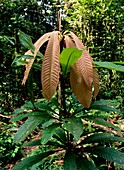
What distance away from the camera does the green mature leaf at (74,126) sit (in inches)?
34.8

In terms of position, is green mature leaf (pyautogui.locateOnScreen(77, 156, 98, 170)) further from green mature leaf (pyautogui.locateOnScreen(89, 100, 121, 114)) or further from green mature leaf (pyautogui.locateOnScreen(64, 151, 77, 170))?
green mature leaf (pyautogui.locateOnScreen(89, 100, 121, 114))

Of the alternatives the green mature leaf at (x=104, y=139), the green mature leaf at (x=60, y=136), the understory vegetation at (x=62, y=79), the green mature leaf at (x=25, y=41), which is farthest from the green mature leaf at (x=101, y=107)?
the green mature leaf at (x=25, y=41)

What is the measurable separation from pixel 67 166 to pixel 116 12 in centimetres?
349

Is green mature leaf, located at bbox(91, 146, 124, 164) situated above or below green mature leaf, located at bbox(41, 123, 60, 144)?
below

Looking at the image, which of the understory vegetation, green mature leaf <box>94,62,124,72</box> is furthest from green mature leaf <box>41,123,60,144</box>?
green mature leaf <box>94,62,124,72</box>

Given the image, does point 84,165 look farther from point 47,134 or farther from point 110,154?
point 47,134

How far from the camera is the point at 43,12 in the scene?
510 cm

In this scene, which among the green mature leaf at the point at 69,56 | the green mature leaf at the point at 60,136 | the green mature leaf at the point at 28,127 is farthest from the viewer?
the green mature leaf at the point at 60,136

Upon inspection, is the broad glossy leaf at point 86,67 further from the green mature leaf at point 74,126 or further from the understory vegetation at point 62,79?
the green mature leaf at point 74,126

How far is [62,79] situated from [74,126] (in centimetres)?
23

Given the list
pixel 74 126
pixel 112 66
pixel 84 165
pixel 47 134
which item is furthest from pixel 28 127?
pixel 112 66

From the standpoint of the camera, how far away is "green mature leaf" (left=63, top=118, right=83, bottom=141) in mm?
885

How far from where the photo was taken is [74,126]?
922 mm

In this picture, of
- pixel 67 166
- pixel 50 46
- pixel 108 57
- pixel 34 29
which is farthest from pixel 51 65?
pixel 34 29
